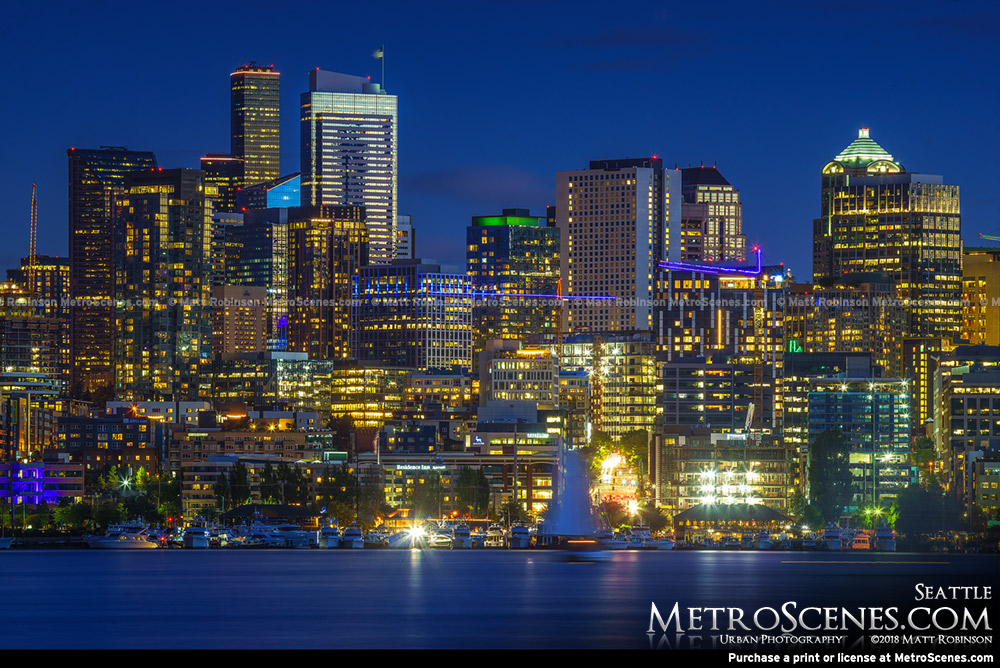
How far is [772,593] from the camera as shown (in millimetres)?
151000

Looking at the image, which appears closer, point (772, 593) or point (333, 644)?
point (333, 644)

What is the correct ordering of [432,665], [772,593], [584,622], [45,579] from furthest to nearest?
[45,579] → [772,593] → [584,622] → [432,665]

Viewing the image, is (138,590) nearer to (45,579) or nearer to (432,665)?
(45,579)

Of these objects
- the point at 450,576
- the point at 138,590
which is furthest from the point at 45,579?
the point at 450,576

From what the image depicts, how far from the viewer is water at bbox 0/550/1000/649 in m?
122

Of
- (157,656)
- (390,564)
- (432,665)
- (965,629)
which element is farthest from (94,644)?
(390,564)

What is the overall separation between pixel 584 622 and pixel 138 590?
44.2m

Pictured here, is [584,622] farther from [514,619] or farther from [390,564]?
[390,564]

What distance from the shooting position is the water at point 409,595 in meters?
122

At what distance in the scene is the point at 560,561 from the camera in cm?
19562

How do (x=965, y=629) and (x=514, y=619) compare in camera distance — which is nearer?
(x=965, y=629)

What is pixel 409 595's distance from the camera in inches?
5935

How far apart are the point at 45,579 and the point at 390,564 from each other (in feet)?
111

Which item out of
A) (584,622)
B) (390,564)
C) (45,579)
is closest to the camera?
(584,622)
